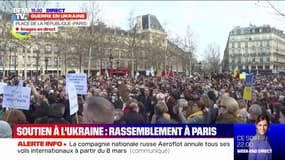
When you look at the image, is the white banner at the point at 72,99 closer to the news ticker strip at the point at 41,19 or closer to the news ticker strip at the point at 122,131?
the news ticker strip at the point at 41,19

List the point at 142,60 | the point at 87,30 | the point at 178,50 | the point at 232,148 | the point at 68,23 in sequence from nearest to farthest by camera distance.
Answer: the point at 232,148
the point at 68,23
the point at 87,30
the point at 178,50
the point at 142,60

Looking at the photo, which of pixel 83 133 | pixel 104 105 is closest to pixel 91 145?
pixel 83 133

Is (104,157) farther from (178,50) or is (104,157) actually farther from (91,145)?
(178,50)

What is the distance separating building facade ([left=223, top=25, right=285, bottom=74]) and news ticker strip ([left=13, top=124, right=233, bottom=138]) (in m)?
36.7

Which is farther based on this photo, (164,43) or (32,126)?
(164,43)

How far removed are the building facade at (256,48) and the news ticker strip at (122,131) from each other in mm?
36683

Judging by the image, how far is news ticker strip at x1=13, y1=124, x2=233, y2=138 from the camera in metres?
5.84

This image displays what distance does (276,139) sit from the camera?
18.9 feet

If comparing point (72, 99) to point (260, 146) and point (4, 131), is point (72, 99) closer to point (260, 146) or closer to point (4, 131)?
point (4, 131)

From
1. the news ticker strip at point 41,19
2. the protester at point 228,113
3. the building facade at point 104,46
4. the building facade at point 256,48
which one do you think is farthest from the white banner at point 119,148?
the building facade at point 256,48

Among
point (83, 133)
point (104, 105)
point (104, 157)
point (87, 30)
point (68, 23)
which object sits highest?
point (87, 30)

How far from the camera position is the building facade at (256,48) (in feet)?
159

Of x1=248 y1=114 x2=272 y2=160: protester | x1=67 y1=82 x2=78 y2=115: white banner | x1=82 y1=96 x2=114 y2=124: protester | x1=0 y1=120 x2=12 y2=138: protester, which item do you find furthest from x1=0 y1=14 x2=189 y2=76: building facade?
x1=248 y1=114 x2=272 y2=160: protester

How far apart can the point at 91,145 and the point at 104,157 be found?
0.88ft
